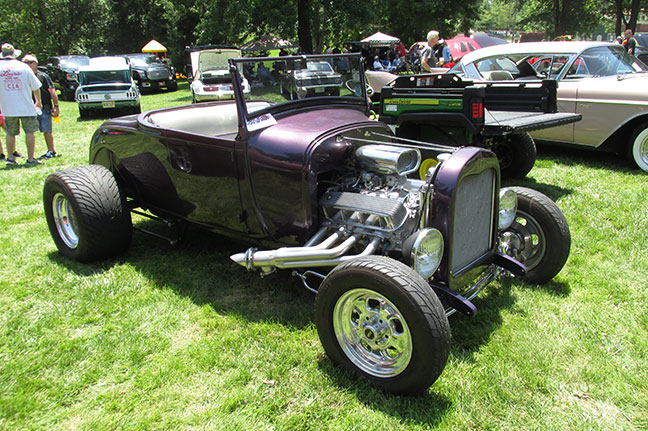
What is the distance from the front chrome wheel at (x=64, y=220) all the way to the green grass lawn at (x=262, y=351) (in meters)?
0.23

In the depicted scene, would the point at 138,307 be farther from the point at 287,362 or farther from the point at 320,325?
the point at 320,325

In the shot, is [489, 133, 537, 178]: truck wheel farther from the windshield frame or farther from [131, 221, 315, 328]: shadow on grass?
[131, 221, 315, 328]: shadow on grass

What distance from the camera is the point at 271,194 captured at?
336 cm

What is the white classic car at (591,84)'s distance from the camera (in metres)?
6.52

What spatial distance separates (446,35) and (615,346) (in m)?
32.8

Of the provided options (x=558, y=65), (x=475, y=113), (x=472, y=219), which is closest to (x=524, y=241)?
(x=472, y=219)

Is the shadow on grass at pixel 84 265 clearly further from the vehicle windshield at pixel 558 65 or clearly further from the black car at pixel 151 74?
the black car at pixel 151 74

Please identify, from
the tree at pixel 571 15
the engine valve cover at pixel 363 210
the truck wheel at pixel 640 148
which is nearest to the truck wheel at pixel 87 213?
the engine valve cover at pixel 363 210

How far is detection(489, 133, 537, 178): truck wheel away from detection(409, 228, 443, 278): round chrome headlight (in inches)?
151

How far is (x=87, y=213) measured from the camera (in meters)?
3.93

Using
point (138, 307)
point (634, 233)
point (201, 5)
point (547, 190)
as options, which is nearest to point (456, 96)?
point (547, 190)

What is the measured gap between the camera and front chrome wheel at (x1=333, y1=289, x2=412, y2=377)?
2506mm

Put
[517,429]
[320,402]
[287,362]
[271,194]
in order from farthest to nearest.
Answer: [271,194], [287,362], [320,402], [517,429]

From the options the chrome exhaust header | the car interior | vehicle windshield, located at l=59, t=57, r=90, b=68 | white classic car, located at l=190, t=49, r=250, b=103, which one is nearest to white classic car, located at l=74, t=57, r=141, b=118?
white classic car, located at l=190, t=49, r=250, b=103
